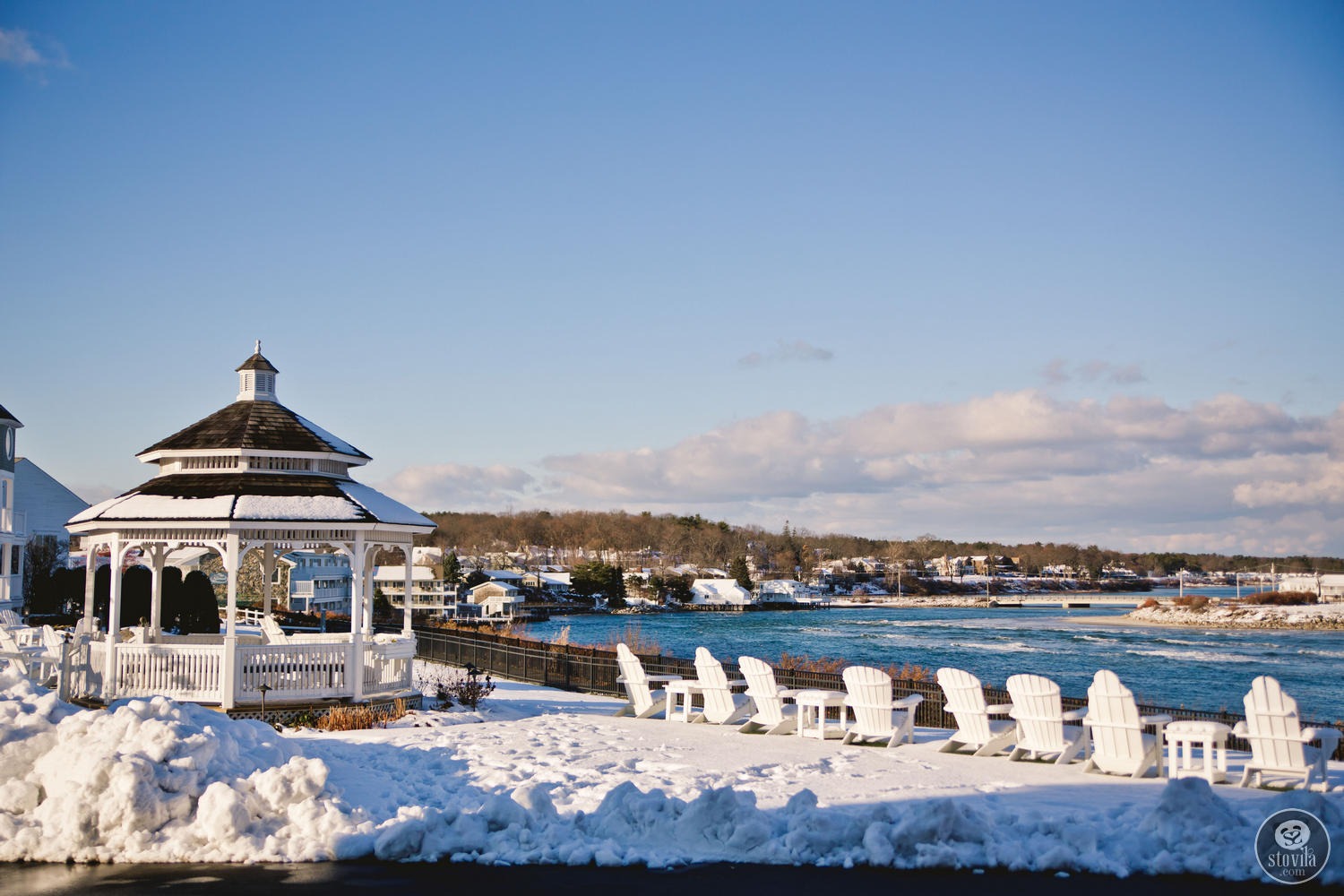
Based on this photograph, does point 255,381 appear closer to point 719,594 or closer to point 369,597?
point 369,597

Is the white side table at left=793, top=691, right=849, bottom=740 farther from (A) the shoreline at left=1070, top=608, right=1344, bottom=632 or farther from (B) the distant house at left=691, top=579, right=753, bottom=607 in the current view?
(B) the distant house at left=691, top=579, right=753, bottom=607

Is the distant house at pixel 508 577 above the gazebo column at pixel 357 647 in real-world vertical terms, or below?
below

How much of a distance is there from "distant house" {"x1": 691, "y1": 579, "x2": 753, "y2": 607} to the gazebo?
13526cm

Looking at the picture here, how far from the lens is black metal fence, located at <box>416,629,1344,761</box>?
51.0 ft

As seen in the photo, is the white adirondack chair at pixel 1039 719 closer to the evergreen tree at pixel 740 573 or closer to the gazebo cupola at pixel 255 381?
the gazebo cupola at pixel 255 381

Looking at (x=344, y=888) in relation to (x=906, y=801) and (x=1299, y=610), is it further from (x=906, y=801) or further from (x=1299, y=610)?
(x=1299, y=610)

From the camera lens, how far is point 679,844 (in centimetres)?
863

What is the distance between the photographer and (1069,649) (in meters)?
67.5

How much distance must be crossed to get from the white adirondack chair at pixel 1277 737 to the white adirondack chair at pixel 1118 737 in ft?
2.76

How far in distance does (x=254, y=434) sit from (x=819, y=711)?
9.63m

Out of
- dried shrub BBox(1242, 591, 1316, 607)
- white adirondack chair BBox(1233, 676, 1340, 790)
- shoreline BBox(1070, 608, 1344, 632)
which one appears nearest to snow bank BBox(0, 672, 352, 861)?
white adirondack chair BBox(1233, 676, 1340, 790)

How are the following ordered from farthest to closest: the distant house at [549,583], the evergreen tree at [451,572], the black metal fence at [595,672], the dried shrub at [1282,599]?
the distant house at [549,583] → the evergreen tree at [451,572] → the dried shrub at [1282,599] → the black metal fence at [595,672]

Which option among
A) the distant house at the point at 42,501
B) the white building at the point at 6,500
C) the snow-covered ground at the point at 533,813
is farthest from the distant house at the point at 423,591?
the snow-covered ground at the point at 533,813

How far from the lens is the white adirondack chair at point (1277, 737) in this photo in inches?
405
